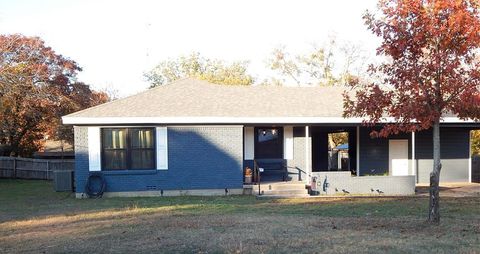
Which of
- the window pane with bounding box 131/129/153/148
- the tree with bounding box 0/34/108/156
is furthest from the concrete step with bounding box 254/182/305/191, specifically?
the tree with bounding box 0/34/108/156

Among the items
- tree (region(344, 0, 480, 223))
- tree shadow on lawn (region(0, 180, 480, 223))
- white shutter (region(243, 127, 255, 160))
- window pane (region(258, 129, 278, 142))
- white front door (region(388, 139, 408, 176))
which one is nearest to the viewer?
tree (region(344, 0, 480, 223))

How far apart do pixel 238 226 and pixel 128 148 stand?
10.2 m

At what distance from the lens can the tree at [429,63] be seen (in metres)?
10.6

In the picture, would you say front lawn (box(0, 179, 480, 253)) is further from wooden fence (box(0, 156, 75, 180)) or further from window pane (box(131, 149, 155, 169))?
wooden fence (box(0, 156, 75, 180))

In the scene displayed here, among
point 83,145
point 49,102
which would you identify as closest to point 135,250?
point 83,145

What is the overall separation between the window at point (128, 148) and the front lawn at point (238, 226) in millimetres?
2015

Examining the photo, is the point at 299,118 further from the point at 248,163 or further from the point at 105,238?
the point at 105,238

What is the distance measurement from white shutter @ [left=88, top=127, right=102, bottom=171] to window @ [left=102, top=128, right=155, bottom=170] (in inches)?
9.5

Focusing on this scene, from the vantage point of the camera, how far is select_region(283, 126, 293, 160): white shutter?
74.9ft

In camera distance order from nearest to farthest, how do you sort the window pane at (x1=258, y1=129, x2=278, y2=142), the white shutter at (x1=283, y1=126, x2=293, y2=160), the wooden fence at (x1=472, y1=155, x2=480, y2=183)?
the white shutter at (x1=283, y1=126, x2=293, y2=160) → the window pane at (x1=258, y1=129, x2=278, y2=142) → the wooden fence at (x1=472, y1=155, x2=480, y2=183)

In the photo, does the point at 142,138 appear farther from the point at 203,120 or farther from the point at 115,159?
the point at 203,120

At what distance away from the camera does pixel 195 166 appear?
816 inches

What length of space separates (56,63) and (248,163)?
17.6 metres

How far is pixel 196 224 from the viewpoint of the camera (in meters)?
11.8
